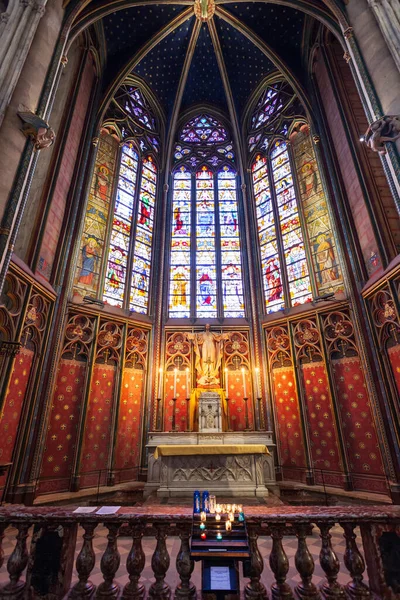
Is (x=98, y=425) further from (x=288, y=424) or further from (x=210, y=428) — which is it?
(x=288, y=424)

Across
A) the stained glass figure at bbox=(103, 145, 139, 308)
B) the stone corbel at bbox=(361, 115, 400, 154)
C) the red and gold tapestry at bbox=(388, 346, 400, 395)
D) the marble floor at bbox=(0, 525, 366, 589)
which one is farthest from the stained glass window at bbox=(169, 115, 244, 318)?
the marble floor at bbox=(0, 525, 366, 589)

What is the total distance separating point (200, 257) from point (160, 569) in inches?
413

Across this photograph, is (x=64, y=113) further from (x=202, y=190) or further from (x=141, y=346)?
(x=141, y=346)

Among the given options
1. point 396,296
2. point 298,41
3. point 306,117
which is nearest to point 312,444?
point 396,296

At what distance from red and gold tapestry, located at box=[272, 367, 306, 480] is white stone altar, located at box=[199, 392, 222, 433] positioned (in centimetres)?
211

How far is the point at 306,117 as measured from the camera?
11766mm

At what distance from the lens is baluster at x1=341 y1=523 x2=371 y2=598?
205cm

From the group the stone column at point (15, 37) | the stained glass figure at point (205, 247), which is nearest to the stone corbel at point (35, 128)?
the stone column at point (15, 37)

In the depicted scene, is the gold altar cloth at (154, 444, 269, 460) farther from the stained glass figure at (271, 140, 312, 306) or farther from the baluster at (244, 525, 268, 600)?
the stained glass figure at (271, 140, 312, 306)

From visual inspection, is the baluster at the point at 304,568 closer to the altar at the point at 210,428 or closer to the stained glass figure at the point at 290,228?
the altar at the point at 210,428

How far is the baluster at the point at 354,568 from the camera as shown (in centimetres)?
205

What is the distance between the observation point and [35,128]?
521cm

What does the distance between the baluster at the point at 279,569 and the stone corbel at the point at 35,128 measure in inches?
250

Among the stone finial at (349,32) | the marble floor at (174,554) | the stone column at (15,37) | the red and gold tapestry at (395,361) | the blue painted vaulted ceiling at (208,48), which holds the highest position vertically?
the blue painted vaulted ceiling at (208,48)
